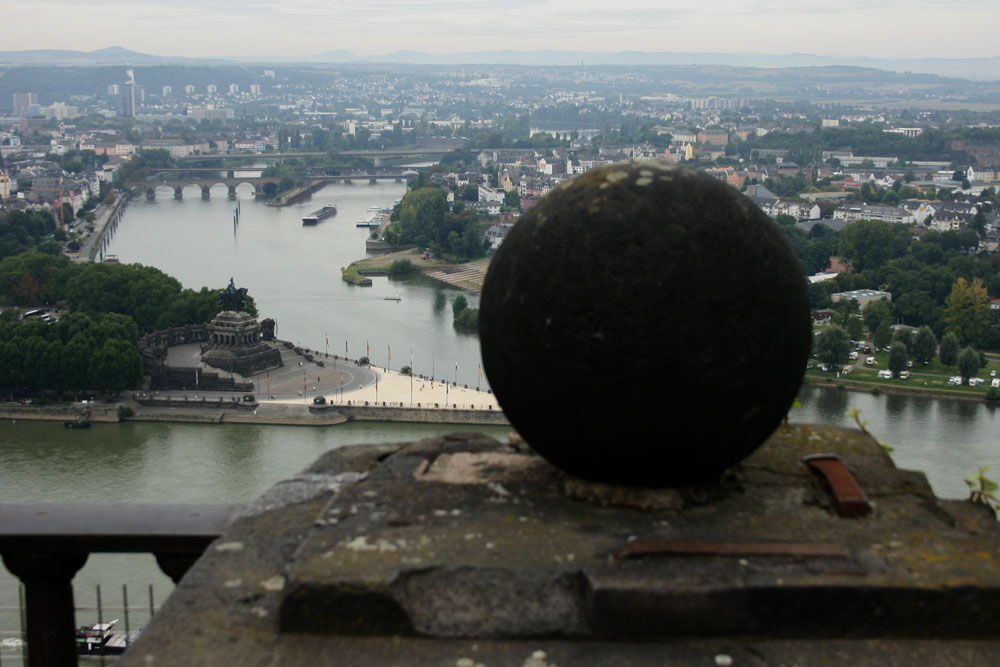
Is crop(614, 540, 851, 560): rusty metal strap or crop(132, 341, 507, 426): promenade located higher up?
crop(614, 540, 851, 560): rusty metal strap

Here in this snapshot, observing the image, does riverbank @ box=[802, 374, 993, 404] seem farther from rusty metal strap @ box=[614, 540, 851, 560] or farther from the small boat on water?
rusty metal strap @ box=[614, 540, 851, 560]

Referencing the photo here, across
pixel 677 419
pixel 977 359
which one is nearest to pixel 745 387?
pixel 677 419

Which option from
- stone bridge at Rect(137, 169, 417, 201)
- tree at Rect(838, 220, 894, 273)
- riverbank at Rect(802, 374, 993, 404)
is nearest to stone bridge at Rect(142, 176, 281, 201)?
stone bridge at Rect(137, 169, 417, 201)

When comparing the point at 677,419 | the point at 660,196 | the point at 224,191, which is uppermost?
the point at 660,196

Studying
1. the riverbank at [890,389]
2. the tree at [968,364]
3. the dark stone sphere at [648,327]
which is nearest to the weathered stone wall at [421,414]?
the riverbank at [890,389]

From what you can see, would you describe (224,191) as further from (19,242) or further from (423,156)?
(19,242)

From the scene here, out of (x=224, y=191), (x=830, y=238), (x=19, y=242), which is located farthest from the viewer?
(x=224, y=191)
